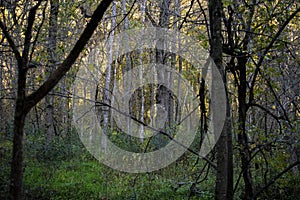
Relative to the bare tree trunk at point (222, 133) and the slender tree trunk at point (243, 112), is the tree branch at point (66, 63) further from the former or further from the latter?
the slender tree trunk at point (243, 112)

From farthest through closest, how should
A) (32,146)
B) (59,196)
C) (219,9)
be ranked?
(32,146)
(59,196)
(219,9)

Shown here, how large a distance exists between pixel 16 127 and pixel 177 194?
237 inches

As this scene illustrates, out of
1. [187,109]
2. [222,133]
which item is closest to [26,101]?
[222,133]

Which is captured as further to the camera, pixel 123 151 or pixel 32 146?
pixel 123 151

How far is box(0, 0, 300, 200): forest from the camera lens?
309cm

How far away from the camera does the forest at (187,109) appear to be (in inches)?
121

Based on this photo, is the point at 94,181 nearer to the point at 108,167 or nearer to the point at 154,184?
the point at 154,184

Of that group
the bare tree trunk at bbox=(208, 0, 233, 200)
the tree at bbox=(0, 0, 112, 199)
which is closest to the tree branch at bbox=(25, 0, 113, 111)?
the tree at bbox=(0, 0, 112, 199)

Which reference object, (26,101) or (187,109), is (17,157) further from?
(187,109)

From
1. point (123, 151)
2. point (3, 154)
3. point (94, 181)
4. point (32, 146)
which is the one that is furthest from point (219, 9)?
point (123, 151)

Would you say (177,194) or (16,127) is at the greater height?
(16,127)

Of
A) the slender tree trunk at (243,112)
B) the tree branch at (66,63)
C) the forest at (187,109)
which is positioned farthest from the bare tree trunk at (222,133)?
the slender tree trunk at (243,112)

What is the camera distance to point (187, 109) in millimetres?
10320

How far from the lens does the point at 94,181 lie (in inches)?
364
